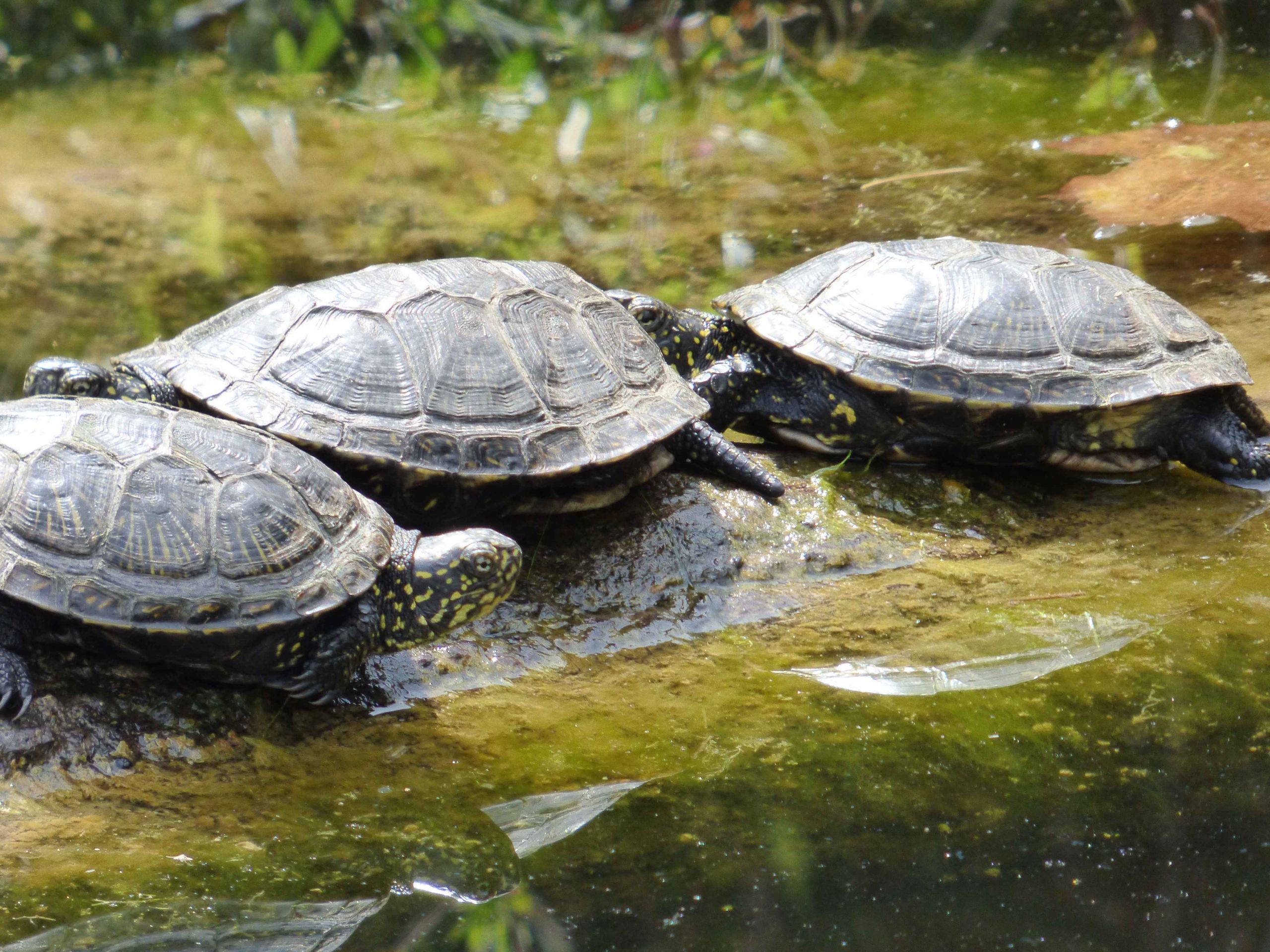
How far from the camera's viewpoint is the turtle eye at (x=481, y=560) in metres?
3.82

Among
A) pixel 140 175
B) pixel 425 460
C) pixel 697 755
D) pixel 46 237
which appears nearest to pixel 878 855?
pixel 697 755

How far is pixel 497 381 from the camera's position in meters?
4.43

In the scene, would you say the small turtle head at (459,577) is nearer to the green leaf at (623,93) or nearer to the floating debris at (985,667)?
the floating debris at (985,667)

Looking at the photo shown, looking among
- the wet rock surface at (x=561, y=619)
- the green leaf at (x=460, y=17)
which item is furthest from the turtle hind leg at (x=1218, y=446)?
the green leaf at (x=460, y=17)

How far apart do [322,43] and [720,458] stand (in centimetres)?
790

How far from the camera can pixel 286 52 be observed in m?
10.9

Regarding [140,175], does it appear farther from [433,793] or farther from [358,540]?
[433,793]

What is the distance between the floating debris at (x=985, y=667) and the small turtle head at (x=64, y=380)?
9.29 feet

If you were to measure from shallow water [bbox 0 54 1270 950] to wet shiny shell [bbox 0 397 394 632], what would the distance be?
0.41m

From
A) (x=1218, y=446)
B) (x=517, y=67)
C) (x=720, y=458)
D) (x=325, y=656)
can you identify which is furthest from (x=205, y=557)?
(x=517, y=67)

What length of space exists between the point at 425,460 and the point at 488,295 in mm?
817

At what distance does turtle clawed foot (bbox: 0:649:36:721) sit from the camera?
329 centimetres

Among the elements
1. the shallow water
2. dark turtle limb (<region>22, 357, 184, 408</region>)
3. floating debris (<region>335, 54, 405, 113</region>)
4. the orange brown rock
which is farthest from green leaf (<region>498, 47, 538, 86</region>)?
dark turtle limb (<region>22, 357, 184, 408</region>)

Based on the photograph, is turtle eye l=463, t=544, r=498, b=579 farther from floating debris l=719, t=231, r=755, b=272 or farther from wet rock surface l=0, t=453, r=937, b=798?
floating debris l=719, t=231, r=755, b=272
